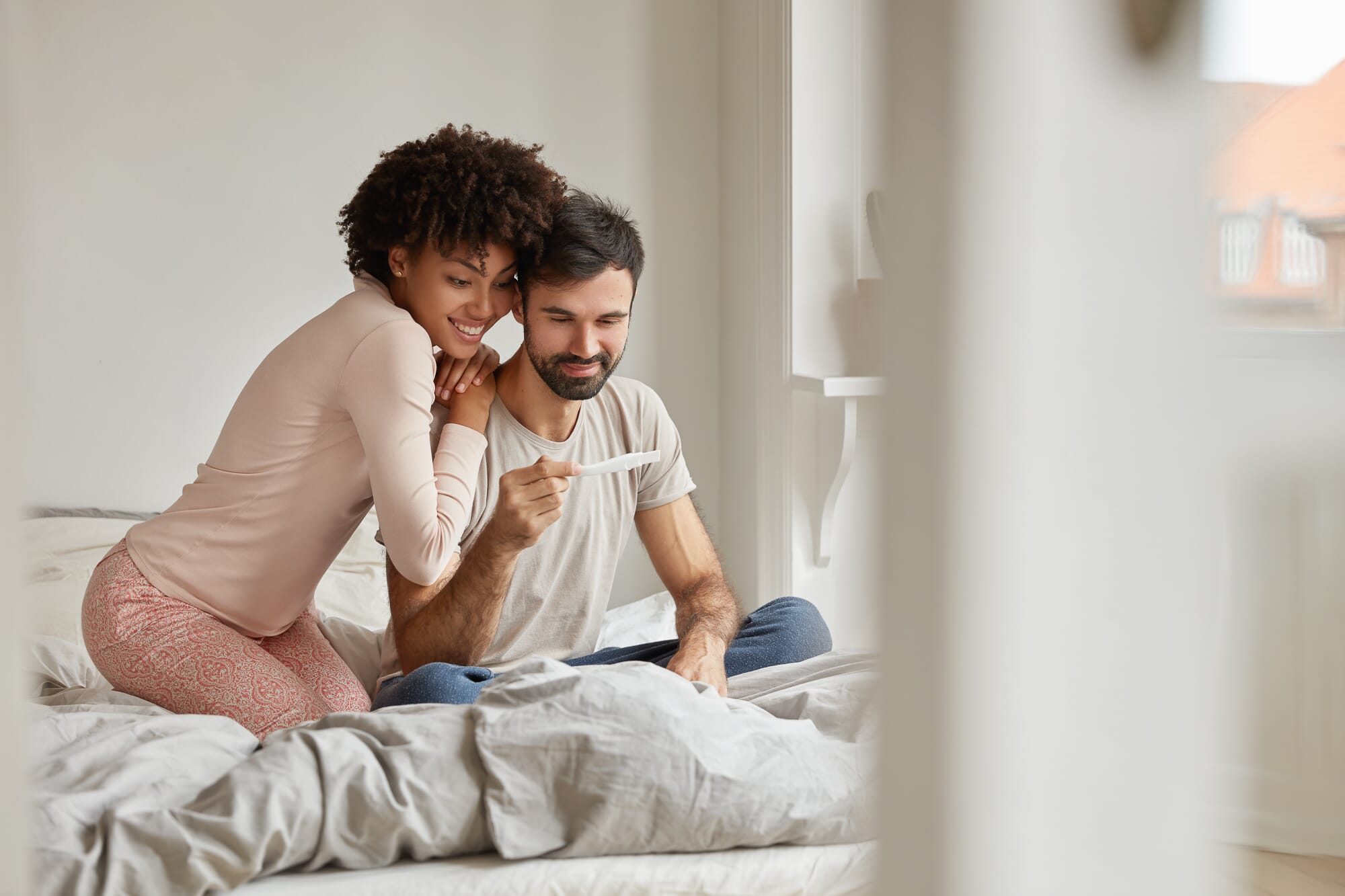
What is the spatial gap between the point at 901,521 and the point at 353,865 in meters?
0.78

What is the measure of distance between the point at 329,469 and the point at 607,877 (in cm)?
62

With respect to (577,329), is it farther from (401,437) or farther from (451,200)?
(401,437)

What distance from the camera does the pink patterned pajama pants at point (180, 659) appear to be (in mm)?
1146

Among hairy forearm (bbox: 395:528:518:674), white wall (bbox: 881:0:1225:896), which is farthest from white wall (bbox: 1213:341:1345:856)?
hairy forearm (bbox: 395:528:518:674)

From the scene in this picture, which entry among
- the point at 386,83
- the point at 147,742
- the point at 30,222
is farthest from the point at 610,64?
the point at 147,742

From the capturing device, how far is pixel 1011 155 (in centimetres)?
18

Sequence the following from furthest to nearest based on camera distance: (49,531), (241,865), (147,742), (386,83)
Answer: (386,83), (49,531), (147,742), (241,865)

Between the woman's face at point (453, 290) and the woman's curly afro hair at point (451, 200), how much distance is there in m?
0.01

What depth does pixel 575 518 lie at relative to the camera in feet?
5.03

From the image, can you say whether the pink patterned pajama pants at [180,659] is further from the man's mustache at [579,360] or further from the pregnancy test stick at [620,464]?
the man's mustache at [579,360]

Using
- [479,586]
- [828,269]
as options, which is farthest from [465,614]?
[828,269]

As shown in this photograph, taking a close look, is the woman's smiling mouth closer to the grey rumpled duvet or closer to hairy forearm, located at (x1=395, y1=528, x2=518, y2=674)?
hairy forearm, located at (x1=395, y1=528, x2=518, y2=674)

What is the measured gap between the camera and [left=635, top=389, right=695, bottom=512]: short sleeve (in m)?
1.59

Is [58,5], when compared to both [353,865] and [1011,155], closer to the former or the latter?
[353,865]
